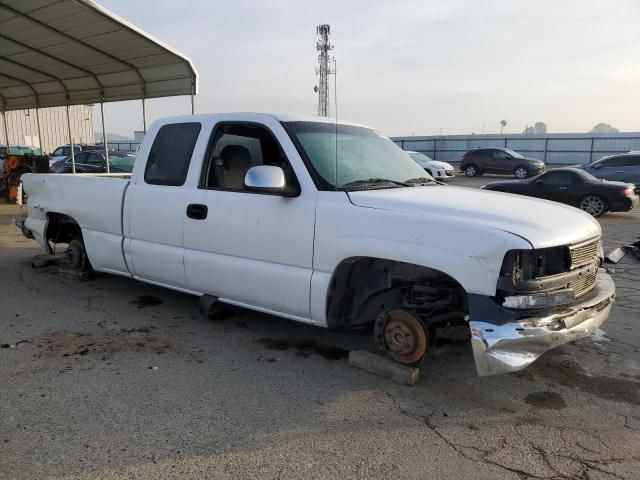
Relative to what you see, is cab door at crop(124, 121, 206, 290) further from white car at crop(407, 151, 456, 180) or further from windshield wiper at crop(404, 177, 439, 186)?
white car at crop(407, 151, 456, 180)

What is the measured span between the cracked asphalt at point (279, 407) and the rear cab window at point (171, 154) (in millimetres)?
1402

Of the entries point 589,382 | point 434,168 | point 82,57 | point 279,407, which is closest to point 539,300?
point 589,382

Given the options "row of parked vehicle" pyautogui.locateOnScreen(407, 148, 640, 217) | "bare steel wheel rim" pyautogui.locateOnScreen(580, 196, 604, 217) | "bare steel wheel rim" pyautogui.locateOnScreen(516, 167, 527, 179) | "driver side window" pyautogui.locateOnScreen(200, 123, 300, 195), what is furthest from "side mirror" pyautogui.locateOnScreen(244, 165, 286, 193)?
"bare steel wheel rim" pyautogui.locateOnScreen(516, 167, 527, 179)

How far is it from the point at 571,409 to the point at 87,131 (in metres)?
46.6

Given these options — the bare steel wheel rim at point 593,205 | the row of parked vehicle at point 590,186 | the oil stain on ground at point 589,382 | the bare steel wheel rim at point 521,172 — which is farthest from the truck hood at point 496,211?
the bare steel wheel rim at point 521,172

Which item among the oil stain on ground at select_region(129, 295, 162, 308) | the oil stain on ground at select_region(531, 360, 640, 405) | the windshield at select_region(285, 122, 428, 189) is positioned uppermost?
the windshield at select_region(285, 122, 428, 189)

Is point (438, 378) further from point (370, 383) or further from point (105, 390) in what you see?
point (105, 390)

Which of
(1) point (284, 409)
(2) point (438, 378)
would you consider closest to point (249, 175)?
(1) point (284, 409)

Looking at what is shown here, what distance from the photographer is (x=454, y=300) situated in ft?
11.9

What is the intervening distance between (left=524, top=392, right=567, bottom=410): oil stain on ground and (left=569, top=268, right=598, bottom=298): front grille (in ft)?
2.38

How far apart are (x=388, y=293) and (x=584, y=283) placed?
1383 millimetres

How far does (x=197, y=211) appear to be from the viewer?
14.7 ft

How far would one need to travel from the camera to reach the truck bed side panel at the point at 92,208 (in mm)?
5363

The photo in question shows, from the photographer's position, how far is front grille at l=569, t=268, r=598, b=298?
3.43 meters
